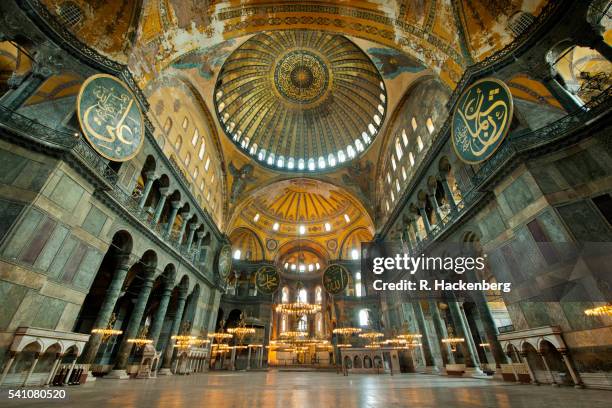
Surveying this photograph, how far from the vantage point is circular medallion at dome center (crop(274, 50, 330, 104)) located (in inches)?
742

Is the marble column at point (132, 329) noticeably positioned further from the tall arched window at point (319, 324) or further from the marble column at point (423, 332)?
the tall arched window at point (319, 324)

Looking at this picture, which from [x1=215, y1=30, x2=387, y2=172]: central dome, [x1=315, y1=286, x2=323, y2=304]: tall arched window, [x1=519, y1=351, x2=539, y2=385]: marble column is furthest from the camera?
[x1=315, y1=286, x2=323, y2=304]: tall arched window

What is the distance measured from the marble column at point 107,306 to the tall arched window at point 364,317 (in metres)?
19.0

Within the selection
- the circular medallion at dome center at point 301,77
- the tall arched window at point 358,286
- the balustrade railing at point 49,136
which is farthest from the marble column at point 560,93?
the tall arched window at point 358,286

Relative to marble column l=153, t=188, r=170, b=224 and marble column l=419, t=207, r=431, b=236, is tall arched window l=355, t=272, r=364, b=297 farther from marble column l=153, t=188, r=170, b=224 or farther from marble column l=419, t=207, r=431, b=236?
marble column l=153, t=188, r=170, b=224

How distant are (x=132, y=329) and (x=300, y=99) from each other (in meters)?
18.7

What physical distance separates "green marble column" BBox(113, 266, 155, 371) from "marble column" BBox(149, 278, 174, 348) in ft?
3.53

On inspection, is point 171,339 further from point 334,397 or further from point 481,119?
point 481,119

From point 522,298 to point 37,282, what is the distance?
12.6m

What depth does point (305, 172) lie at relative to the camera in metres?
22.1

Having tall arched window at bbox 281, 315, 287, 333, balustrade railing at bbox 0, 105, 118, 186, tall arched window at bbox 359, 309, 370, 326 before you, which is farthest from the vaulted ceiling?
tall arched window at bbox 281, 315, 287, 333

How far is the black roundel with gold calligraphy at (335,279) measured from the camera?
2030 centimetres

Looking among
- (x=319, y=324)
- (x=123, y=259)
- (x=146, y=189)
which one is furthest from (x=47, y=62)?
(x=319, y=324)

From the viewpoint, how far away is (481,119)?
8.23 m
